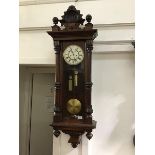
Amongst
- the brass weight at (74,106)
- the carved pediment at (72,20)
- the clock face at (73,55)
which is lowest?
the brass weight at (74,106)

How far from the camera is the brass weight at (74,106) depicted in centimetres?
183

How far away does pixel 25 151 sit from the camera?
2.59 m

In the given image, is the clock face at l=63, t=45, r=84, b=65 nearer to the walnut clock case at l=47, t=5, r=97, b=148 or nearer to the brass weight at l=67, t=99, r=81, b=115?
the walnut clock case at l=47, t=5, r=97, b=148

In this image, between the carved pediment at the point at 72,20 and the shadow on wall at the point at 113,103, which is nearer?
the carved pediment at the point at 72,20

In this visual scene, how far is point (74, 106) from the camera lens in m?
1.83

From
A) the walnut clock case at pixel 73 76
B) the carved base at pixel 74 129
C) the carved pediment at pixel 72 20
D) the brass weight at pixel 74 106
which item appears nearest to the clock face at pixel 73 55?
the walnut clock case at pixel 73 76

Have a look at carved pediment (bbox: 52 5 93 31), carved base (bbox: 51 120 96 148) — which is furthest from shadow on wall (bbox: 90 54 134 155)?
carved pediment (bbox: 52 5 93 31)

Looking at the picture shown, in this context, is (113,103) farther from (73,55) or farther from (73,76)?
(73,55)

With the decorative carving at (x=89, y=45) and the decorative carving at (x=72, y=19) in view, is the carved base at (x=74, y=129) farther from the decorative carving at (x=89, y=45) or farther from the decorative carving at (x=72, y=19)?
the decorative carving at (x=72, y=19)
